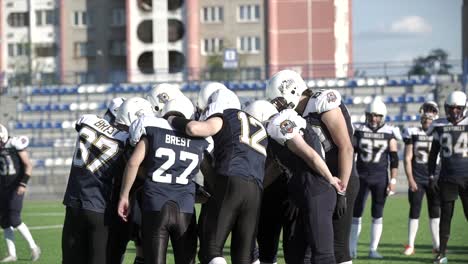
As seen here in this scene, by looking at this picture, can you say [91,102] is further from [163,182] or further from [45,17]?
[45,17]

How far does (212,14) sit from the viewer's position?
64188 mm

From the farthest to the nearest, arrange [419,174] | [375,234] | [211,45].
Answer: [211,45]
[419,174]
[375,234]

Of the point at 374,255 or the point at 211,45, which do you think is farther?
the point at 211,45

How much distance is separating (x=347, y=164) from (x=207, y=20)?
57.6 m

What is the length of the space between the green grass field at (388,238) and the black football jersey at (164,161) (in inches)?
178

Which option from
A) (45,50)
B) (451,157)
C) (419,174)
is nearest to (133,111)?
(451,157)

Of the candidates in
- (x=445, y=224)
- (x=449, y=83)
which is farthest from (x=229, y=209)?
(x=449, y=83)

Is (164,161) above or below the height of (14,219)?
above

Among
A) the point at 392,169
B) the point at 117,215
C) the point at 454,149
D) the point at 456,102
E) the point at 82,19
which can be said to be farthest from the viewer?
the point at 82,19

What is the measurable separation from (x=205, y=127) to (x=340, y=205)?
4.03 feet

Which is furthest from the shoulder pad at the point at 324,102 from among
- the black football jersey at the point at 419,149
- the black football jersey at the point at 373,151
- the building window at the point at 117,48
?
the building window at the point at 117,48

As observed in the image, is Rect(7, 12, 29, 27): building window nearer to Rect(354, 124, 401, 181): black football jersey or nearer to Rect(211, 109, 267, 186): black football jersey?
Rect(354, 124, 401, 181): black football jersey

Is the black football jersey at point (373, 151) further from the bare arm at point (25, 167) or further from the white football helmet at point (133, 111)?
the white football helmet at point (133, 111)

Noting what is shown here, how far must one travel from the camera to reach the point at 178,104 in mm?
6988
